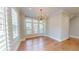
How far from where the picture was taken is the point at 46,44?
136cm

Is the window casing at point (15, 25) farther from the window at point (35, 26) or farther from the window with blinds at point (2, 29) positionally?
the window at point (35, 26)

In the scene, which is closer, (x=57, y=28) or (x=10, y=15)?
(x=10, y=15)

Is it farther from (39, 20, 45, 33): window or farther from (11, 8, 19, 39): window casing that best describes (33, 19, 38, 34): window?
(11, 8, 19, 39): window casing

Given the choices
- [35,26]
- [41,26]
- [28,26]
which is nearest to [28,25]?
[28,26]

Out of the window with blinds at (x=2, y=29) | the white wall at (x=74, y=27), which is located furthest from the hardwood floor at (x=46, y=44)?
the window with blinds at (x=2, y=29)

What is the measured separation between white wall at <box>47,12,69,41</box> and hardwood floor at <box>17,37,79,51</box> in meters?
0.10

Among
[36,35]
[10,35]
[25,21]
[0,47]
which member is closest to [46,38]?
[36,35]
